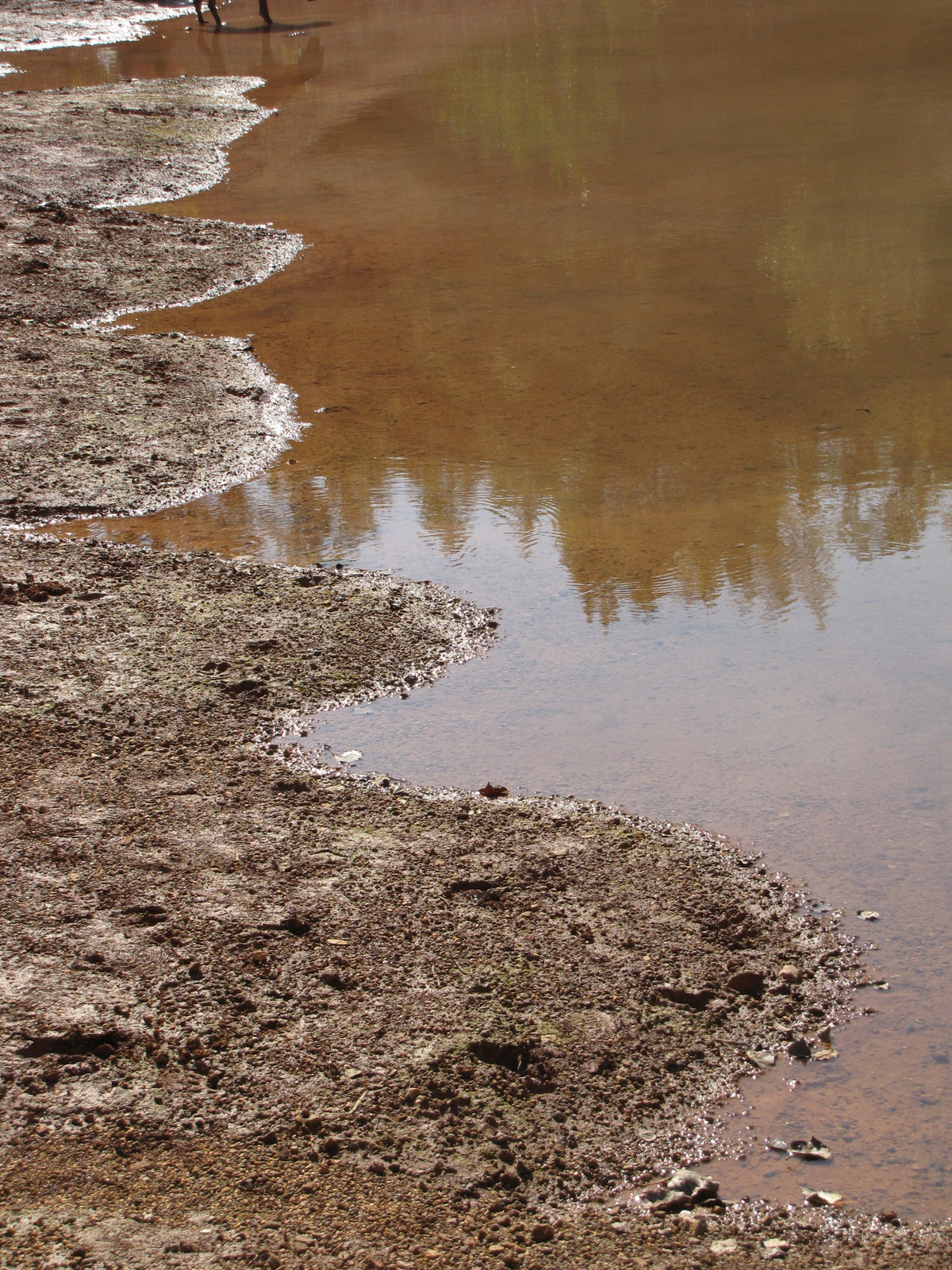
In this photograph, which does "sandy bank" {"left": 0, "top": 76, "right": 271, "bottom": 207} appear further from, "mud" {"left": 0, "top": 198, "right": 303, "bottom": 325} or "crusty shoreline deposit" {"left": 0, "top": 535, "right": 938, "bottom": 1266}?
"crusty shoreline deposit" {"left": 0, "top": 535, "right": 938, "bottom": 1266}

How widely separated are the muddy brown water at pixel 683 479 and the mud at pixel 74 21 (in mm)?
14382

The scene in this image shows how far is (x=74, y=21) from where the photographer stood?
26719 mm

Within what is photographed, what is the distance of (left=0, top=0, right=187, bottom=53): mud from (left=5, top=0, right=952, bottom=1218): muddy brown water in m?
14.4

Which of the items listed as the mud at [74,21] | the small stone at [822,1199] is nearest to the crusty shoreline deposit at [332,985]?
the small stone at [822,1199]

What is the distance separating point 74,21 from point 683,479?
2680 centimetres

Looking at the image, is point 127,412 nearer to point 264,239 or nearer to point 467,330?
point 467,330

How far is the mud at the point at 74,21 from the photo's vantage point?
25.2m

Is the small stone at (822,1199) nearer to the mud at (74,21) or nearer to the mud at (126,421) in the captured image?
the mud at (126,421)

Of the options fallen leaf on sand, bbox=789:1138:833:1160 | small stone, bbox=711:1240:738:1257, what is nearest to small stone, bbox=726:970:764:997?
fallen leaf on sand, bbox=789:1138:833:1160

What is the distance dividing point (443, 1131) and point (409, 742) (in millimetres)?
1665

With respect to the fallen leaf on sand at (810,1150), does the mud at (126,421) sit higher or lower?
higher

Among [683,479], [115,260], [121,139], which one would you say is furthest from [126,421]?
[121,139]

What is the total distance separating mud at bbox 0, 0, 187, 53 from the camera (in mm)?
25156

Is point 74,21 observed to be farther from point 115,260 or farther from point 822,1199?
point 822,1199
